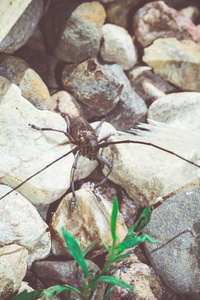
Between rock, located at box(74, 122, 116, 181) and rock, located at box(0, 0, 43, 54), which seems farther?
rock, located at box(74, 122, 116, 181)

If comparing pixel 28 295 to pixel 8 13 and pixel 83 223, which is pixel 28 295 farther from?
pixel 8 13

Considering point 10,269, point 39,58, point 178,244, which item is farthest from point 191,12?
point 10,269

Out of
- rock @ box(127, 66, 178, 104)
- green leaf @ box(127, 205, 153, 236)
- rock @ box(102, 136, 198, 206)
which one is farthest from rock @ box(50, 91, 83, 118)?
green leaf @ box(127, 205, 153, 236)

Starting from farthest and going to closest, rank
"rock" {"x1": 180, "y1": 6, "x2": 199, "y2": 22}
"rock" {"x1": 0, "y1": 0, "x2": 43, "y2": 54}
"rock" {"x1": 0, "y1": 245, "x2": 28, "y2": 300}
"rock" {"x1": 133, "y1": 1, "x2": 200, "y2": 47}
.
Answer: "rock" {"x1": 180, "y1": 6, "x2": 199, "y2": 22}, "rock" {"x1": 133, "y1": 1, "x2": 200, "y2": 47}, "rock" {"x1": 0, "y1": 0, "x2": 43, "y2": 54}, "rock" {"x1": 0, "y1": 245, "x2": 28, "y2": 300}

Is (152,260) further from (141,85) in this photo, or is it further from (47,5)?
(47,5)

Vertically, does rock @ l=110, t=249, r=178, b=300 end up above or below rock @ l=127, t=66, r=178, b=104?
below

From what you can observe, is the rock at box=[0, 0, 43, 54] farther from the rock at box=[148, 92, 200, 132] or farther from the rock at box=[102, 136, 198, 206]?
the rock at box=[148, 92, 200, 132]
